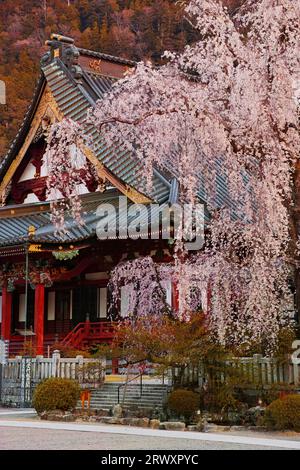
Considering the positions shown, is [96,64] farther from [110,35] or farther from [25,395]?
[110,35]

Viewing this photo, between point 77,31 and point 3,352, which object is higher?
point 77,31

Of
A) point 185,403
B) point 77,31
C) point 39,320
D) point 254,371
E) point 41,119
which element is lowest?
point 185,403

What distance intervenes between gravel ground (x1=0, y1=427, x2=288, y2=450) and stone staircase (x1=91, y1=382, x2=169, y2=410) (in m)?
4.32

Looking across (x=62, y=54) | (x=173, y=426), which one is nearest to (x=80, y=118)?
(x=62, y=54)

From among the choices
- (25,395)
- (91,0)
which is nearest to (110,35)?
(91,0)

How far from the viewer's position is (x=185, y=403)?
14734 mm

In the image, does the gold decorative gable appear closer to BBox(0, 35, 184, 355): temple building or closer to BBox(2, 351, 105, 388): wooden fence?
BBox(0, 35, 184, 355): temple building

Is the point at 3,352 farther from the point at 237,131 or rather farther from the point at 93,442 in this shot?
the point at 93,442

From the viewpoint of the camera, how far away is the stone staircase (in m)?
16.2

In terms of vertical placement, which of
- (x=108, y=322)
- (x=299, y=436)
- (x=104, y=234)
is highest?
(x=104, y=234)

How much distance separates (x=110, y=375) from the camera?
69.1ft

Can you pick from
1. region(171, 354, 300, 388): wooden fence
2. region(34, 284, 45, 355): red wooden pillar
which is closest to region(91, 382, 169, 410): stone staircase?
region(171, 354, 300, 388): wooden fence

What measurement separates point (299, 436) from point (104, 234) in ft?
33.6

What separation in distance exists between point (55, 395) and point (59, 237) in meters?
7.19
